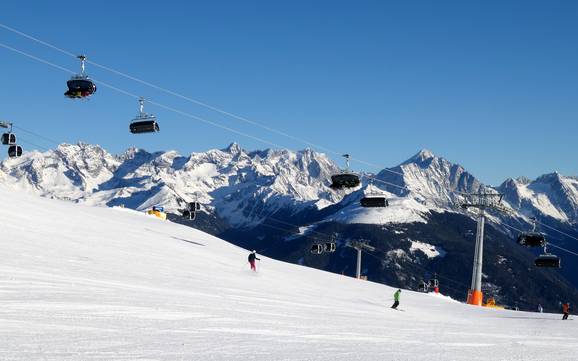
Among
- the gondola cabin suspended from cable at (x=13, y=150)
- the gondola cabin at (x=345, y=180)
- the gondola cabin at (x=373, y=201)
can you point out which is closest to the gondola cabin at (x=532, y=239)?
the gondola cabin at (x=373, y=201)

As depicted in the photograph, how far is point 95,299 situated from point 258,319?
490 centimetres

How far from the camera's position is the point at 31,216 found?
149 feet

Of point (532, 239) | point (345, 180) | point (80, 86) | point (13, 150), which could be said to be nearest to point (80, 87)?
point (80, 86)

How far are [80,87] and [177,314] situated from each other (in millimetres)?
19046

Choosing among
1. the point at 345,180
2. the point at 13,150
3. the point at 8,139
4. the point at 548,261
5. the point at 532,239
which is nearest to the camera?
the point at 345,180

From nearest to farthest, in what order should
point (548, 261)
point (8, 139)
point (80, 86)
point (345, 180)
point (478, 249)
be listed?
1. point (80, 86)
2. point (345, 180)
3. point (8, 139)
4. point (548, 261)
5. point (478, 249)

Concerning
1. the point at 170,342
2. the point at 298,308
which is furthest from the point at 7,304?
the point at 298,308

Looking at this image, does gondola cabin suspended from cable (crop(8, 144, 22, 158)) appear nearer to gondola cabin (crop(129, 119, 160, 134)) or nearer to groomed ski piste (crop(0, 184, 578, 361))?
groomed ski piste (crop(0, 184, 578, 361))

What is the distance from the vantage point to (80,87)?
117 feet

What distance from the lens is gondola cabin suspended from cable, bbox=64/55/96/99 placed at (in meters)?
35.7

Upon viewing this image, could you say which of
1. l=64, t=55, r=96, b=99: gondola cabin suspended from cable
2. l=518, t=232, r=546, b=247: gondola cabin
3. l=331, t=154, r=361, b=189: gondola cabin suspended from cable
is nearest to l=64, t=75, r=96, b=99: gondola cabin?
l=64, t=55, r=96, b=99: gondola cabin suspended from cable

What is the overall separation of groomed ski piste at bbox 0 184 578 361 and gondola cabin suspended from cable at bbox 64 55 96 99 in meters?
7.54

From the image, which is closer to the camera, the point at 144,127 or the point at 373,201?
the point at 144,127

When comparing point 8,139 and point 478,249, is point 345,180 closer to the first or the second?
point 478,249
